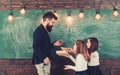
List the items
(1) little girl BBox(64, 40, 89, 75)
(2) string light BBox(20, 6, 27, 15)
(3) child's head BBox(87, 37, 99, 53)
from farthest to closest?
1. (2) string light BBox(20, 6, 27, 15)
2. (3) child's head BBox(87, 37, 99, 53)
3. (1) little girl BBox(64, 40, 89, 75)

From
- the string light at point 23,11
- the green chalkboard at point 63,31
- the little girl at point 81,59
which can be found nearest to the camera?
the little girl at point 81,59

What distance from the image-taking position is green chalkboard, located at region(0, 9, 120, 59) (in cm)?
1135

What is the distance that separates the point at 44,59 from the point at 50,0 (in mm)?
2773

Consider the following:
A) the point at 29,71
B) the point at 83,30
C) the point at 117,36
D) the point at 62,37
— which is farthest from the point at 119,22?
the point at 29,71

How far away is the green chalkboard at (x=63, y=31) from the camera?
447 inches

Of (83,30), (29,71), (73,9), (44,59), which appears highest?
(73,9)

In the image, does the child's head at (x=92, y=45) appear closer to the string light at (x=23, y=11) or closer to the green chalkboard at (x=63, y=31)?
the green chalkboard at (x=63, y=31)

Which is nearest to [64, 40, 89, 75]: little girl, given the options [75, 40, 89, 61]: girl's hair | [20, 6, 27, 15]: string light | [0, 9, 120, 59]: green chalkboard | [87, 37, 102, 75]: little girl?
[75, 40, 89, 61]: girl's hair

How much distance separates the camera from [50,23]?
1008 centimetres

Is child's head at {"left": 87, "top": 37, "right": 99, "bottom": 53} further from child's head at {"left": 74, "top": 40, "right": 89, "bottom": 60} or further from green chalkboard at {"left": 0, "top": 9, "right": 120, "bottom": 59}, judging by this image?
green chalkboard at {"left": 0, "top": 9, "right": 120, "bottom": 59}

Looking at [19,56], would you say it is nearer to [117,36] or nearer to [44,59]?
[44,59]

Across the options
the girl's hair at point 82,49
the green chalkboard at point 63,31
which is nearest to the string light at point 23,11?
the green chalkboard at point 63,31

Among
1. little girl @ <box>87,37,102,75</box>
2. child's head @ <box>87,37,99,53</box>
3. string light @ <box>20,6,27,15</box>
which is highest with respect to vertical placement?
string light @ <box>20,6,27,15</box>

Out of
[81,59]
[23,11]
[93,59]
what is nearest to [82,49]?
[81,59]
